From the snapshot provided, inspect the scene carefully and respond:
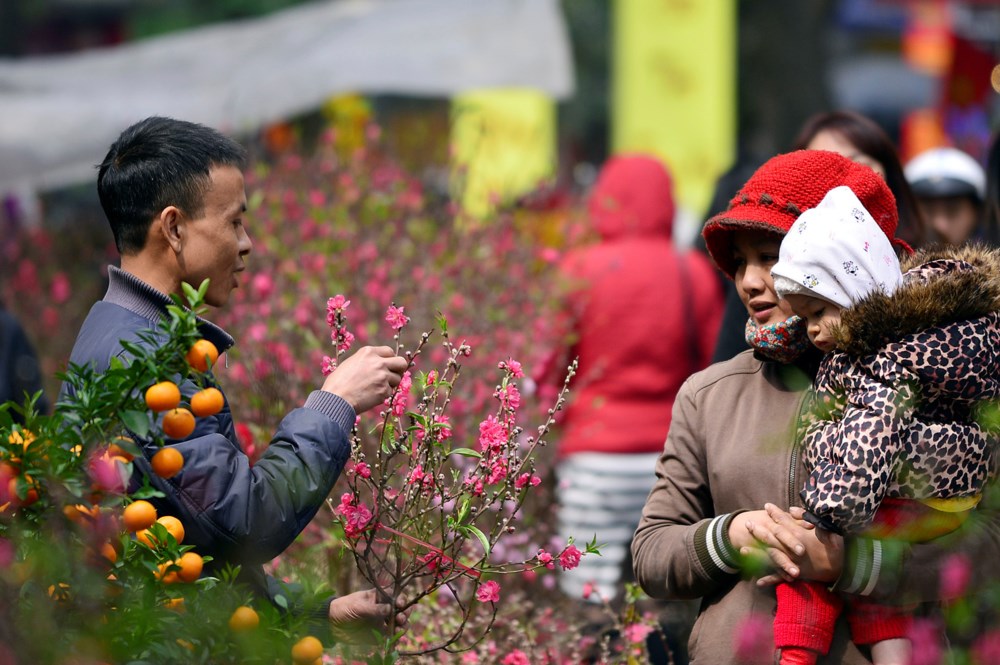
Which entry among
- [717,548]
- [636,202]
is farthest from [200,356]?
[636,202]

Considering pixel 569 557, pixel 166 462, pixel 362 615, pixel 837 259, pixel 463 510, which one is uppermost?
pixel 837 259

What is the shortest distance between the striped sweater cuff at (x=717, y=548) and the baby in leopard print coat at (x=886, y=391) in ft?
0.36

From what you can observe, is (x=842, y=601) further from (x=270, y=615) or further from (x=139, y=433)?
(x=139, y=433)

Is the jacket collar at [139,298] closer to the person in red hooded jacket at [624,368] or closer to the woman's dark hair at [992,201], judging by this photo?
the person in red hooded jacket at [624,368]

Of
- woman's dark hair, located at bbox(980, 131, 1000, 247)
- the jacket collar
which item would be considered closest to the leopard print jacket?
the jacket collar

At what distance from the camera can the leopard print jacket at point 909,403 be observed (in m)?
2.04

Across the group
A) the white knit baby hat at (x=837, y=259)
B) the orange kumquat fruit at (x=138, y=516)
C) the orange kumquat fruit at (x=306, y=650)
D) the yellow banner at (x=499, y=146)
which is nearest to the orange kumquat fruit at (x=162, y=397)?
the orange kumquat fruit at (x=138, y=516)

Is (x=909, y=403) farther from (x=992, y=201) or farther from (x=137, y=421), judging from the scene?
(x=992, y=201)

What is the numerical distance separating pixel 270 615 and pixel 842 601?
3.28 feet

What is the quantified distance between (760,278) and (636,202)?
96.8 inches

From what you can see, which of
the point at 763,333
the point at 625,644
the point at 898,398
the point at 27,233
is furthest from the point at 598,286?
the point at 27,233

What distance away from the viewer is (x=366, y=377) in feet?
7.17

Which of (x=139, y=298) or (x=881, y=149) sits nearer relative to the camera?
(x=139, y=298)

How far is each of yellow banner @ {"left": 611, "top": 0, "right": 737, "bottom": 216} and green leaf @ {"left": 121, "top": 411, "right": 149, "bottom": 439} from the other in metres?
8.65
